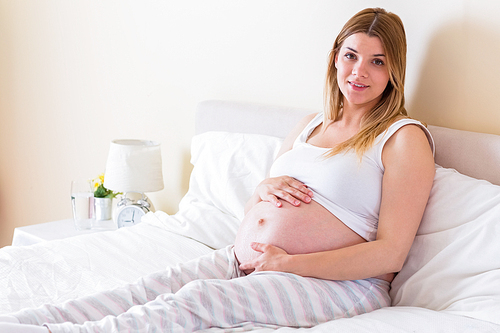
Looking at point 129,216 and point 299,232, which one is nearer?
point 299,232

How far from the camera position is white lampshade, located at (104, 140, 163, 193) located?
205cm

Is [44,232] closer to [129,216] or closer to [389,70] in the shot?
[129,216]

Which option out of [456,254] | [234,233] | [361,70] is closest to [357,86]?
[361,70]

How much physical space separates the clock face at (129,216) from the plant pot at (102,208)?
0.18 m

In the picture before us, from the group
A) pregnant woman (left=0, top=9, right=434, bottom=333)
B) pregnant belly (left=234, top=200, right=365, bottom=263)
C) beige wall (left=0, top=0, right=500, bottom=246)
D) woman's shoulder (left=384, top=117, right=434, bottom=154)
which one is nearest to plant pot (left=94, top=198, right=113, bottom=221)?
beige wall (left=0, top=0, right=500, bottom=246)

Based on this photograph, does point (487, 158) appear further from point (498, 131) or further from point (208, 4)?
point (208, 4)

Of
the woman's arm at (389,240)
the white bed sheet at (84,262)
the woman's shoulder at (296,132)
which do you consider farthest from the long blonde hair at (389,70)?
the white bed sheet at (84,262)

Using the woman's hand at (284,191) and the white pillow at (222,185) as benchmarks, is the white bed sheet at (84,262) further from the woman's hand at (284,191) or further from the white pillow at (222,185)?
the woman's hand at (284,191)

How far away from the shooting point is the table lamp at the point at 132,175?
2.05 meters

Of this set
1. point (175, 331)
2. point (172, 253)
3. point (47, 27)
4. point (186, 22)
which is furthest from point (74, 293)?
point (47, 27)

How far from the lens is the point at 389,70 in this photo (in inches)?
54.2

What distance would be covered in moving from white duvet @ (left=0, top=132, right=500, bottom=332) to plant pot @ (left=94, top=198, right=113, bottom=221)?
0.44 meters

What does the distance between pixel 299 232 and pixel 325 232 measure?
0.06m

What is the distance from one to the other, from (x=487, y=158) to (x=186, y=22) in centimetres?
140
